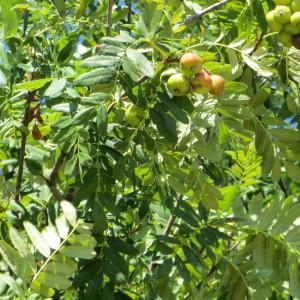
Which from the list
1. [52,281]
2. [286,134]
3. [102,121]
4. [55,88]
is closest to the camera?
[52,281]

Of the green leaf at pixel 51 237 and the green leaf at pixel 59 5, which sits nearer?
the green leaf at pixel 51 237

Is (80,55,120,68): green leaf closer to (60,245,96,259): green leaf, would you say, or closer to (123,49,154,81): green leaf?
(123,49,154,81): green leaf

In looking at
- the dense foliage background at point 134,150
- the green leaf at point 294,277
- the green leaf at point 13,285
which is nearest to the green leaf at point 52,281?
the dense foliage background at point 134,150

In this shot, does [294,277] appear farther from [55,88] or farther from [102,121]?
[55,88]

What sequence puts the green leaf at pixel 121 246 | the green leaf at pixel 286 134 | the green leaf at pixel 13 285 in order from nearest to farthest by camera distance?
1. the green leaf at pixel 13 285
2. the green leaf at pixel 121 246
3. the green leaf at pixel 286 134

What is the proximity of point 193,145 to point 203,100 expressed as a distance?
158mm

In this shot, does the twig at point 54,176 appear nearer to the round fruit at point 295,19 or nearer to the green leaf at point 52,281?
the green leaf at point 52,281

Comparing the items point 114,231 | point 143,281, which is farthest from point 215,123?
point 143,281

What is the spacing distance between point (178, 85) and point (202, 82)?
0.06 m

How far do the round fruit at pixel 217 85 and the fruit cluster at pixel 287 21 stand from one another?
8.9 inches

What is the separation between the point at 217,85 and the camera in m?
1.57

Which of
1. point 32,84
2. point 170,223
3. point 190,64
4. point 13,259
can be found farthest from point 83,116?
point 170,223

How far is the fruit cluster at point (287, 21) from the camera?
164 cm

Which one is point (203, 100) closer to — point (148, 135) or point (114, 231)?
point (148, 135)
